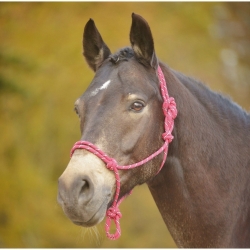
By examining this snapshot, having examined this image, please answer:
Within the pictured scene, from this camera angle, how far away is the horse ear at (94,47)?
4.48 meters

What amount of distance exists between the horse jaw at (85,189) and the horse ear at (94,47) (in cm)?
117

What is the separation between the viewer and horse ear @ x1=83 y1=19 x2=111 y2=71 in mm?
4484

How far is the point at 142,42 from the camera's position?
163 inches

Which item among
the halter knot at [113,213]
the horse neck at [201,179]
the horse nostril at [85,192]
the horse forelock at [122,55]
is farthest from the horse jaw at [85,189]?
the horse forelock at [122,55]

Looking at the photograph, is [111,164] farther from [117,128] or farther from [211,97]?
[211,97]

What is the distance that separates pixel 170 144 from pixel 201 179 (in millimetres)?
400

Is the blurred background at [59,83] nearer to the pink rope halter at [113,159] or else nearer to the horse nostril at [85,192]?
the pink rope halter at [113,159]

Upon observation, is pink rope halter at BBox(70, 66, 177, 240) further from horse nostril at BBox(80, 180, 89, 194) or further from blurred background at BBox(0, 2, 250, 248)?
blurred background at BBox(0, 2, 250, 248)

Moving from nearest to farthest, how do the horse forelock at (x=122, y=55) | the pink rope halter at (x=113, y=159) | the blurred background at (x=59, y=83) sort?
1. the pink rope halter at (x=113, y=159)
2. the horse forelock at (x=122, y=55)
3. the blurred background at (x=59, y=83)

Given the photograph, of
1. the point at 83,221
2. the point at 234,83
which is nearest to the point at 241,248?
the point at 83,221

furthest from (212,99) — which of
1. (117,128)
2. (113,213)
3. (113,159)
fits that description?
(113,213)

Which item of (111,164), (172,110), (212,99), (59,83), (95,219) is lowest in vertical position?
(95,219)

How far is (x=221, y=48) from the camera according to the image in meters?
15.0

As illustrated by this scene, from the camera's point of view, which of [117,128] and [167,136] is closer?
[117,128]
